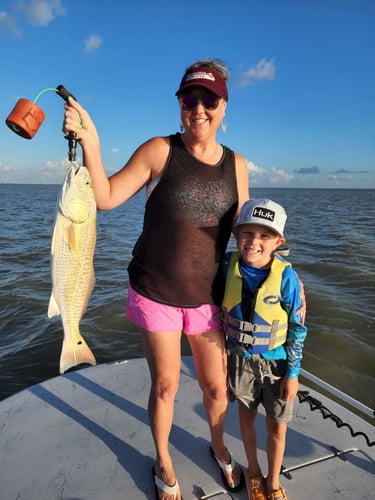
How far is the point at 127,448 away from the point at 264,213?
234 centimetres

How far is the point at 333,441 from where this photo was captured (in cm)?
311

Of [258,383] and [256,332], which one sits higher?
[256,332]

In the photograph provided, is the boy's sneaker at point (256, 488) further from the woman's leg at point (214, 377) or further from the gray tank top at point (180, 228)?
the gray tank top at point (180, 228)

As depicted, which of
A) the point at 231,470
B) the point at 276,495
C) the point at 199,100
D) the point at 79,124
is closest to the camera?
the point at 79,124

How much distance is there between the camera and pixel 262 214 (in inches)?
93.2

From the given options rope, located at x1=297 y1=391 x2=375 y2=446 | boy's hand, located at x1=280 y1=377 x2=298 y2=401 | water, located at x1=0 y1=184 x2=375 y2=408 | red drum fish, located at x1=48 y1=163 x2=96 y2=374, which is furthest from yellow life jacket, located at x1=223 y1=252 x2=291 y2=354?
water, located at x1=0 y1=184 x2=375 y2=408

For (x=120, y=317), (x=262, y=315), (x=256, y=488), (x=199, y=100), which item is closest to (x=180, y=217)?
(x=199, y=100)

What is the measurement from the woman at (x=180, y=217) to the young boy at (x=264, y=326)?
172mm

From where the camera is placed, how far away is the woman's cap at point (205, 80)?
2225 mm

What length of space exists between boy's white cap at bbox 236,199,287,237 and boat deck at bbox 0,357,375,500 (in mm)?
1991

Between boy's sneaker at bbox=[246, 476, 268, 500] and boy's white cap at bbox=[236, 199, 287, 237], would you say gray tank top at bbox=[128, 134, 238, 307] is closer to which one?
boy's white cap at bbox=[236, 199, 287, 237]

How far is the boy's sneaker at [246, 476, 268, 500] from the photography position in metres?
2.56

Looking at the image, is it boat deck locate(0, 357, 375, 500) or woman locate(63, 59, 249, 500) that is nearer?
woman locate(63, 59, 249, 500)

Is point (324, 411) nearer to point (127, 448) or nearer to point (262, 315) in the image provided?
point (262, 315)
